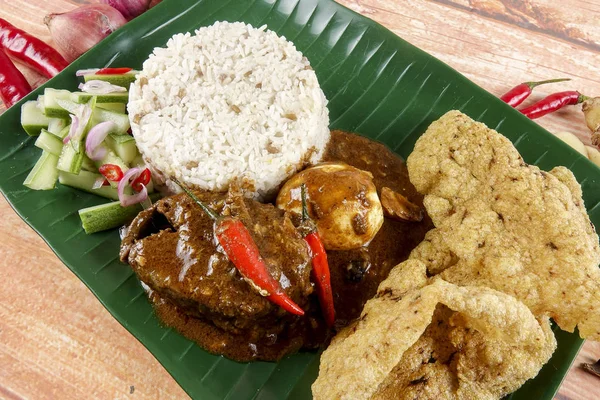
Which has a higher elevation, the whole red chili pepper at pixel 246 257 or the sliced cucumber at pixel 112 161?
the whole red chili pepper at pixel 246 257

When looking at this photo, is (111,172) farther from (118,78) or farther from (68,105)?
(118,78)

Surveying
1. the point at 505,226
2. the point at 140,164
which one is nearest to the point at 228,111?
the point at 140,164

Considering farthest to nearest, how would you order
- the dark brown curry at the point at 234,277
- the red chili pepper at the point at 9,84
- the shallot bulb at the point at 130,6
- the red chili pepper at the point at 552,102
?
the shallot bulb at the point at 130,6
the red chili pepper at the point at 552,102
the red chili pepper at the point at 9,84
the dark brown curry at the point at 234,277

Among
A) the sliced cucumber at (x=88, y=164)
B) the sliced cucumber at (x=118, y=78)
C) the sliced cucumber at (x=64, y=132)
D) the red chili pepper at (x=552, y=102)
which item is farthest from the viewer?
the red chili pepper at (x=552, y=102)

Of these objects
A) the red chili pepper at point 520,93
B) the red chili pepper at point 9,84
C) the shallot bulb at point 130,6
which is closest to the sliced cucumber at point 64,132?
the red chili pepper at point 9,84

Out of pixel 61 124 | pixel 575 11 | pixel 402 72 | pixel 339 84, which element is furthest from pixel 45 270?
pixel 575 11

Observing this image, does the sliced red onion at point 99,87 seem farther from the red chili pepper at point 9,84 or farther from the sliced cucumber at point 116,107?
the red chili pepper at point 9,84
